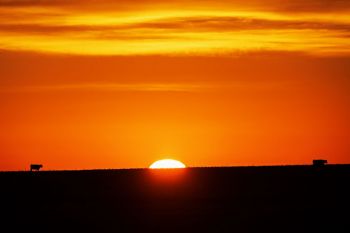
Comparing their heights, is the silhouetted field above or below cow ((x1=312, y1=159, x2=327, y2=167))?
below

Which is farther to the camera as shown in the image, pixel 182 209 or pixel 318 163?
pixel 318 163

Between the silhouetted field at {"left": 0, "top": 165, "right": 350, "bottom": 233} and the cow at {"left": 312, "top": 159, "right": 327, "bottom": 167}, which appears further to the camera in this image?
the cow at {"left": 312, "top": 159, "right": 327, "bottom": 167}

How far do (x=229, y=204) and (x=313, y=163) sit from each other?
3437 inches

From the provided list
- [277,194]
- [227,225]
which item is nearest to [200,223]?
[227,225]

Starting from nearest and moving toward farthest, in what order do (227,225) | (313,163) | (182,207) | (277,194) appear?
(227,225)
(182,207)
(277,194)
(313,163)

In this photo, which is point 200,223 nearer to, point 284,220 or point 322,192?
point 284,220

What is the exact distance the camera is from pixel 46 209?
174 ft

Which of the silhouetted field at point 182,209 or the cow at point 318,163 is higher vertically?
the cow at point 318,163

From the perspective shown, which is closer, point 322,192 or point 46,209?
point 46,209

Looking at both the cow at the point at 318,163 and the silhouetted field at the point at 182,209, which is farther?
the cow at the point at 318,163

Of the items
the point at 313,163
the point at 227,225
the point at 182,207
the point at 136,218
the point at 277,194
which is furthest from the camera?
the point at 313,163

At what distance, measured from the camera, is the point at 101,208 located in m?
52.8


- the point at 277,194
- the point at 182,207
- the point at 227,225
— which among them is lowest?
the point at 227,225

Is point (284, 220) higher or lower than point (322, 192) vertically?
lower
